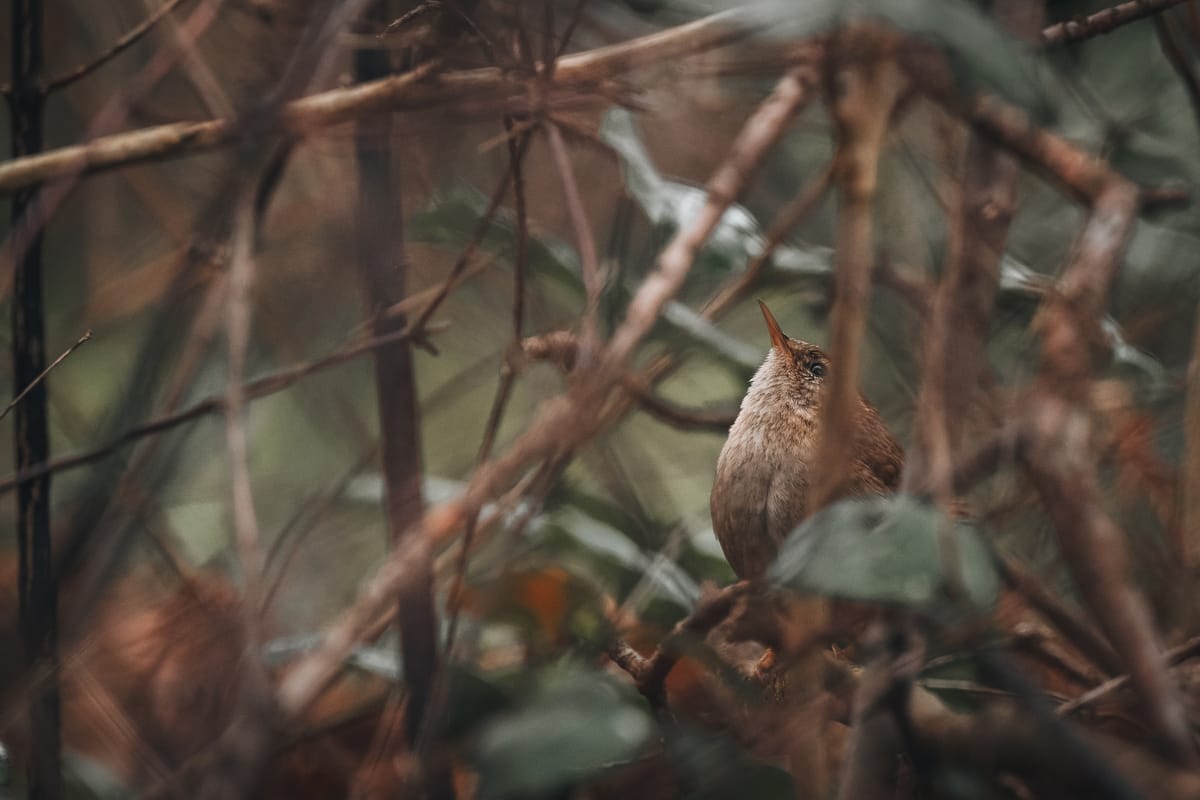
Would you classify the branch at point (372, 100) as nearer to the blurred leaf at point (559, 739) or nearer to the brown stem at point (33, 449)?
the brown stem at point (33, 449)

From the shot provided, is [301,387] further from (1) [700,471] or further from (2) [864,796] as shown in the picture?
(2) [864,796]

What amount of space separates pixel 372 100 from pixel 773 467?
120cm

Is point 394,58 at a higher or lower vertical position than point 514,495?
higher

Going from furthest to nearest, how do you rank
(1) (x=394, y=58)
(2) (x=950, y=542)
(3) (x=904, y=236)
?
(3) (x=904, y=236) → (1) (x=394, y=58) → (2) (x=950, y=542)

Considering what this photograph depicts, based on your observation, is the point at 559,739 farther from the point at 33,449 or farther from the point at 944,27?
the point at 33,449

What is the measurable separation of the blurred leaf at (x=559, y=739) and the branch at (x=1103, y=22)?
158cm

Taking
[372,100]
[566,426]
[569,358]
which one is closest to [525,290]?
[569,358]

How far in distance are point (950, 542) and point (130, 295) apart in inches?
117

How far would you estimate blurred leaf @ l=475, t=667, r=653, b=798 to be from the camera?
1238 millimetres

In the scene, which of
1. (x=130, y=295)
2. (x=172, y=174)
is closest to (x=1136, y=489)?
(x=130, y=295)

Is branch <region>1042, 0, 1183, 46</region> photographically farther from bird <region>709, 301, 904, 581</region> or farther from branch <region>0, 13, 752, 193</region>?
bird <region>709, 301, 904, 581</region>

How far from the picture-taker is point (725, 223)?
94.3 inches

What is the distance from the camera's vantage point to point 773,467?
103 inches

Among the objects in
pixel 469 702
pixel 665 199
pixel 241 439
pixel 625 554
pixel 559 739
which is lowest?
pixel 625 554
